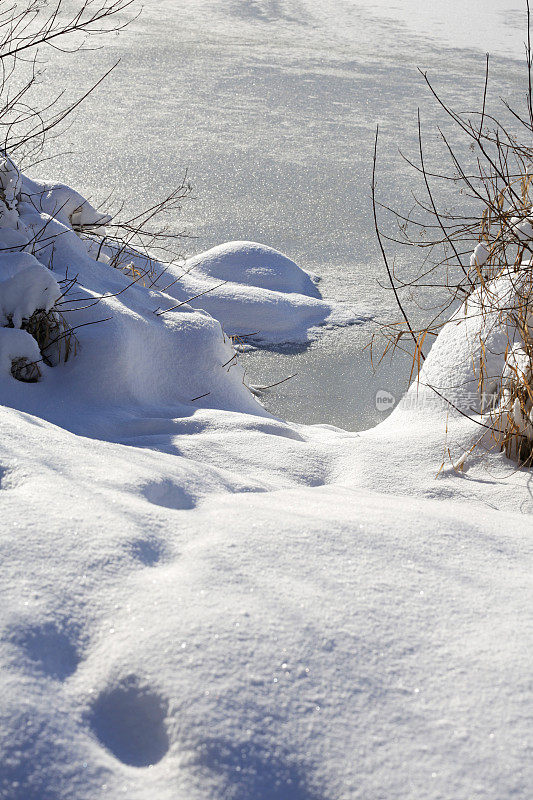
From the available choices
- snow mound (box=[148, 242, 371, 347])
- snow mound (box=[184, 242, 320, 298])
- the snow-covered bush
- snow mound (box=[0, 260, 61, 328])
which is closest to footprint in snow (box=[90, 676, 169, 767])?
the snow-covered bush

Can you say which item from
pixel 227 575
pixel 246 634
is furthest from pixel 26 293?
pixel 246 634

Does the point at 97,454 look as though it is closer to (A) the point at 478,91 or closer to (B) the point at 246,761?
(B) the point at 246,761

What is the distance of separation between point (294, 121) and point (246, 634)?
17.6ft

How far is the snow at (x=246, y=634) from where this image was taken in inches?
29.6

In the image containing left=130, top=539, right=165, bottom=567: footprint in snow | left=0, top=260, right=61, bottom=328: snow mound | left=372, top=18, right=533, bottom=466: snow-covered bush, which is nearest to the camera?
left=130, top=539, right=165, bottom=567: footprint in snow

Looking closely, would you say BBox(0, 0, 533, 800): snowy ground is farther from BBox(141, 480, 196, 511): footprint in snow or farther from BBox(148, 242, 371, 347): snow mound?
BBox(148, 242, 371, 347): snow mound

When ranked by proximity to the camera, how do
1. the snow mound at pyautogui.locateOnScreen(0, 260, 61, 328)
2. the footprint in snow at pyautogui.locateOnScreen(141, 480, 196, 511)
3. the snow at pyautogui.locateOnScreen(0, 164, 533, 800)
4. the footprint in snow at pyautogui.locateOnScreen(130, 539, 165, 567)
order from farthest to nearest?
the snow mound at pyautogui.locateOnScreen(0, 260, 61, 328) → the footprint in snow at pyautogui.locateOnScreen(141, 480, 196, 511) → the footprint in snow at pyautogui.locateOnScreen(130, 539, 165, 567) → the snow at pyautogui.locateOnScreen(0, 164, 533, 800)

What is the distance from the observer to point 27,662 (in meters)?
0.82

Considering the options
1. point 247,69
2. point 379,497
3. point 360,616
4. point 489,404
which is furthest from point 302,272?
point 247,69

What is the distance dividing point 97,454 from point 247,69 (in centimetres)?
604

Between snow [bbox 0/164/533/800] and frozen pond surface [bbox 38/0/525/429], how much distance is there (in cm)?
156

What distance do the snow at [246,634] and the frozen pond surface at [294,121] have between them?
1.56m

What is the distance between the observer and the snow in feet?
2.46

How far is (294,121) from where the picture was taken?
18.7 feet
